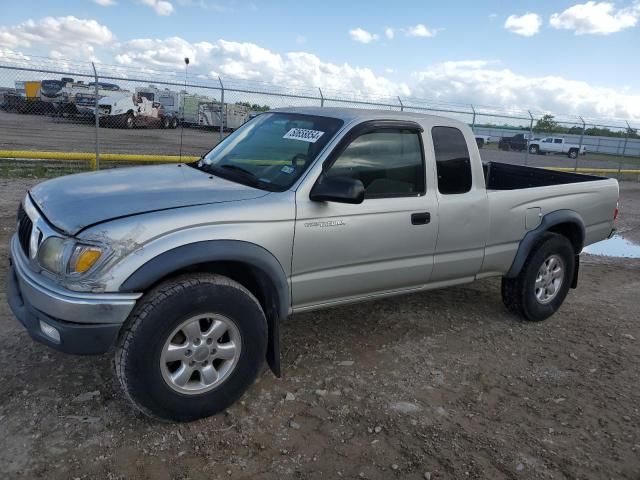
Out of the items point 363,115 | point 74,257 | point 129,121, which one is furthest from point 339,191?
point 129,121

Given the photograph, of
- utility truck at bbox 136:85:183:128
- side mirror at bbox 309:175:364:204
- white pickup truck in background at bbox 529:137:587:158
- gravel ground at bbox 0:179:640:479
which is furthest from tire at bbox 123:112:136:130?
white pickup truck in background at bbox 529:137:587:158

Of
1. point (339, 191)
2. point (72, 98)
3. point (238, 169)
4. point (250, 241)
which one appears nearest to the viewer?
point (250, 241)

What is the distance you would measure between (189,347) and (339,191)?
1.23 meters

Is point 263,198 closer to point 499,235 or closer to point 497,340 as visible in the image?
point 499,235

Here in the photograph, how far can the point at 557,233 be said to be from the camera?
5.02m

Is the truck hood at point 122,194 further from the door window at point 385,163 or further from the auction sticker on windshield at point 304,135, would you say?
the door window at point 385,163

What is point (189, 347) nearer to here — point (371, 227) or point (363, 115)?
point (371, 227)

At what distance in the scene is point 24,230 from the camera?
3.30 metres

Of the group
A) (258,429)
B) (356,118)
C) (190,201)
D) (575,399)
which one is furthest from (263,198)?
(575,399)

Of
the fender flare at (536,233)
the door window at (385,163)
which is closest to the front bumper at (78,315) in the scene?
the door window at (385,163)

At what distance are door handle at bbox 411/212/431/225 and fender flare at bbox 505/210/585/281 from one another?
118 centimetres

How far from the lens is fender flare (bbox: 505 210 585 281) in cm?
469

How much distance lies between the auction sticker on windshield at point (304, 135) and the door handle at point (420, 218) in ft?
2.83

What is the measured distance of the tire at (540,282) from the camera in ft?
15.8
